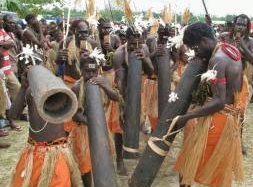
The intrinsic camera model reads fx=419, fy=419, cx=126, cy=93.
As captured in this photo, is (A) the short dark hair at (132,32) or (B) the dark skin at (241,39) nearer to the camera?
(A) the short dark hair at (132,32)

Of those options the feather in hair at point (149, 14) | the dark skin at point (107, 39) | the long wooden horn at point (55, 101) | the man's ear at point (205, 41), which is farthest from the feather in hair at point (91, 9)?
the long wooden horn at point (55, 101)

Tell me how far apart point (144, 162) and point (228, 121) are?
2.93 ft

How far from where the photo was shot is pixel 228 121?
4004mm

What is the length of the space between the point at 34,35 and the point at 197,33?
212 inches

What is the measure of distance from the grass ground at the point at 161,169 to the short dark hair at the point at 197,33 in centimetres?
201

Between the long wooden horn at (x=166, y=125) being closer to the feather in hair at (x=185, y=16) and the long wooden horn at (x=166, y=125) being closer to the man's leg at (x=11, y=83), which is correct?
the feather in hair at (x=185, y=16)

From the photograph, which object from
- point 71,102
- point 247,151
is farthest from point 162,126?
point 247,151

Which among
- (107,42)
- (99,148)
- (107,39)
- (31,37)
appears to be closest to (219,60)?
(99,148)

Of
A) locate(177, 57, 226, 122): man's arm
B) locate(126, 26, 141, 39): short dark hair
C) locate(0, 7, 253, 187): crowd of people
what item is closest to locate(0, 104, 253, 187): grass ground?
locate(0, 7, 253, 187): crowd of people

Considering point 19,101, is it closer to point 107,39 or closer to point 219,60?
point 219,60

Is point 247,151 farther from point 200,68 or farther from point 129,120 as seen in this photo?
point 200,68

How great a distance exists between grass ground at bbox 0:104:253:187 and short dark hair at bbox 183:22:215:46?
6.61 feet

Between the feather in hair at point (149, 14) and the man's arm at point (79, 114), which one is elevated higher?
the feather in hair at point (149, 14)

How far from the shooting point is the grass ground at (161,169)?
5182mm
